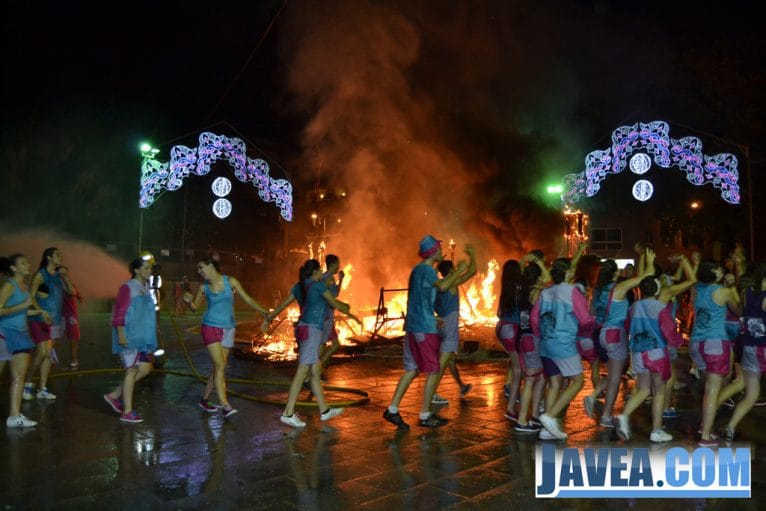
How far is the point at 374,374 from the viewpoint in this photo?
33.2 feet

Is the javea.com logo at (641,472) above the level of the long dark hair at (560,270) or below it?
below

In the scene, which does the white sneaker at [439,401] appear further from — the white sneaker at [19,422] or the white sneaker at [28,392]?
the white sneaker at [28,392]

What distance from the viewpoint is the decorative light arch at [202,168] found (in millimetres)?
15383

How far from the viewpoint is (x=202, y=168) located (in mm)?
16047

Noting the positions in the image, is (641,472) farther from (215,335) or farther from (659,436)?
(215,335)

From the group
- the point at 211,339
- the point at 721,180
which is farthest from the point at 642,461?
the point at 721,180

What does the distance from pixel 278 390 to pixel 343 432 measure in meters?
2.75

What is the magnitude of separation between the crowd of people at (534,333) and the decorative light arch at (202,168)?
863cm

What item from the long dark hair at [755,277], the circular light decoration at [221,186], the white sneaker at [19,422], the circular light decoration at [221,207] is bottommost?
the white sneaker at [19,422]

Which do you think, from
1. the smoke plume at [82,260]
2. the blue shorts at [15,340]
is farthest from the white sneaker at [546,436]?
the smoke plume at [82,260]

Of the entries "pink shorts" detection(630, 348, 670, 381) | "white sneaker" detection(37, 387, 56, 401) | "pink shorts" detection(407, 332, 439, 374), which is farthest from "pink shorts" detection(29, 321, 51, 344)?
"pink shorts" detection(630, 348, 670, 381)

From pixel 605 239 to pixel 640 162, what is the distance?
2916 cm

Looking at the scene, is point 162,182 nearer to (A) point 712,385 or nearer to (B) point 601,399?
(B) point 601,399

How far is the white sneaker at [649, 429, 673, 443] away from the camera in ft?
18.4
